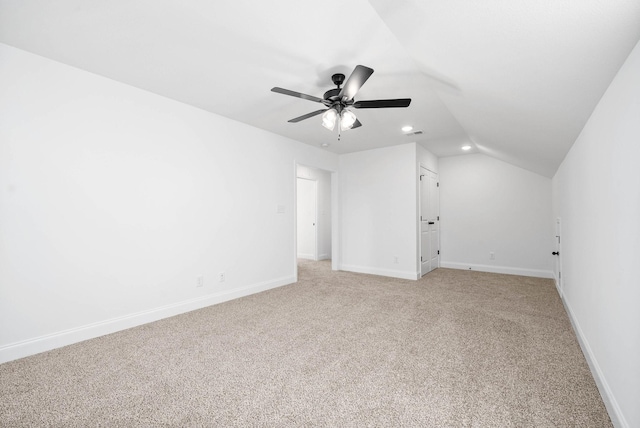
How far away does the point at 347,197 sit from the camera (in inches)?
225

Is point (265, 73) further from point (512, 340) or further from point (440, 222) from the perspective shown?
point (440, 222)

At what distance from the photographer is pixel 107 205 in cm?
271

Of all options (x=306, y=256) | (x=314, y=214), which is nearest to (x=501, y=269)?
(x=314, y=214)

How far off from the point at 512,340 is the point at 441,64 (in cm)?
235

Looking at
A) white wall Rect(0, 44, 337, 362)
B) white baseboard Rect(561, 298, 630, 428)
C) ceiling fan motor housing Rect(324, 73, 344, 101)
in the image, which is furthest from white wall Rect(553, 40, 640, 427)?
white wall Rect(0, 44, 337, 362)

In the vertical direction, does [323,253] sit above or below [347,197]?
below

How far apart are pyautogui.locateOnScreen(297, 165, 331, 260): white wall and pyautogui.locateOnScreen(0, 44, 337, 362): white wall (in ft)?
10.6

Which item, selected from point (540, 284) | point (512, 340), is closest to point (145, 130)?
point (512, 340)

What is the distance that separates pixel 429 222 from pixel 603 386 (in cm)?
393

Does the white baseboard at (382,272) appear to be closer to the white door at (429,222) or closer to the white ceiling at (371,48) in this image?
the white door at (429,222)

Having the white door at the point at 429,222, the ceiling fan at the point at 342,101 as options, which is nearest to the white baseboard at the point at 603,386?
the ceiling fan at the point at 342,101

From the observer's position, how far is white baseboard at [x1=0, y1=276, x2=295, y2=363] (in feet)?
7.31

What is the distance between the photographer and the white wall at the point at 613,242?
128 centimetres

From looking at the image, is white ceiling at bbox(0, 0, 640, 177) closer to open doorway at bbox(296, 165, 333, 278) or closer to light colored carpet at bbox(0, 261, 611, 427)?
light colored carpet at bbox(0, 261, 611, 427)
